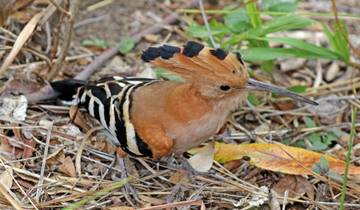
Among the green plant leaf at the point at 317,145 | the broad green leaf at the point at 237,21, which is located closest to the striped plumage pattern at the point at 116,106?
the broad green leaf at the point at 237,21

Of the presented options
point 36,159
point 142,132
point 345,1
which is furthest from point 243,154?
point 345,1

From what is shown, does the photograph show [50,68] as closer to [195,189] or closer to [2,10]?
[2,10]

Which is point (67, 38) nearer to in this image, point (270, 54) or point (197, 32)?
point (197, 32)

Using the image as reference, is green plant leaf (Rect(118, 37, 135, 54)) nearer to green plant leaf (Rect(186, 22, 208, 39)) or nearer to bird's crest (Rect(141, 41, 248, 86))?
green plant leaf (Rect(186, 22, 208, 39))

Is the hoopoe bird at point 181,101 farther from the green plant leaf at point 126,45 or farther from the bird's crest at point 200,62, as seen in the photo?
the green plant leaf at point 126,45

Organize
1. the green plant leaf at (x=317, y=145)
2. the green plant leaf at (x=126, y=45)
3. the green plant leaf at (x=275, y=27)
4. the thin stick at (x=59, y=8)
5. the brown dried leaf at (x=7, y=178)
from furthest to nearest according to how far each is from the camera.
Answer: the green plant leaf at (x=126, y=45) → the green plant leaf at (x=275, y=27) → the green plant leaf at (x=317, y=145) → the thin stick at (x=59, y=8) → the brown dried leaf at (x=7, y=178)

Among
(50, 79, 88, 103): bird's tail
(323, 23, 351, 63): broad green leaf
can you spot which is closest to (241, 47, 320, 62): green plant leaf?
(323, 23, 351, 63): broad green leaf
